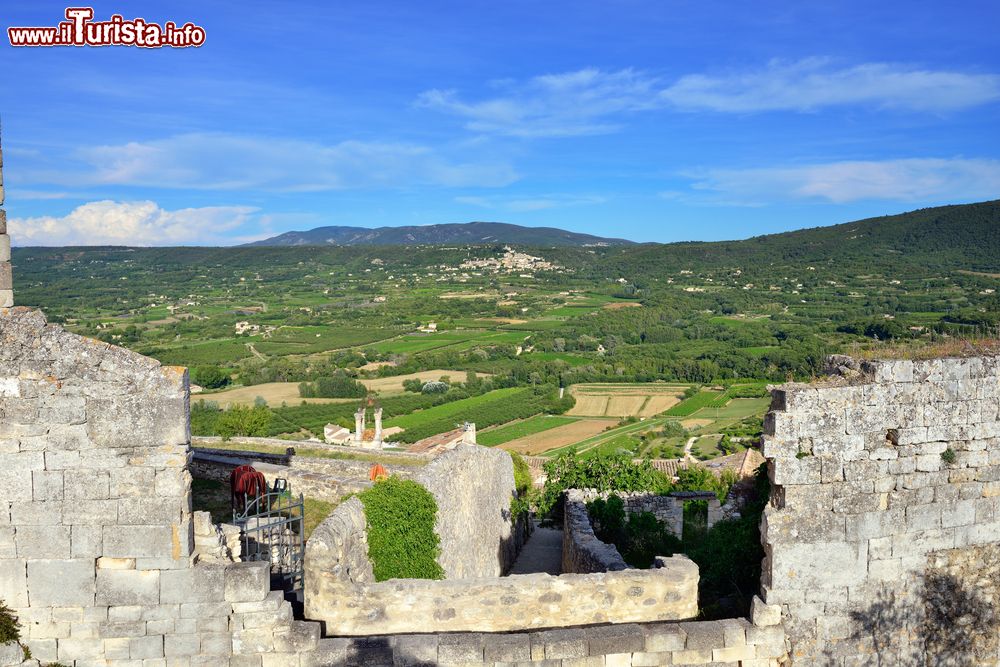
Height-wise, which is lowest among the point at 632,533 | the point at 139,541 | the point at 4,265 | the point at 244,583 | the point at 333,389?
the point at 333,389

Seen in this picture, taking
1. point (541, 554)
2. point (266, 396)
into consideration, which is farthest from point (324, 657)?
point (266, 396)

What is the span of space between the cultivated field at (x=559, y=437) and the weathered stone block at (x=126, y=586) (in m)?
36.9

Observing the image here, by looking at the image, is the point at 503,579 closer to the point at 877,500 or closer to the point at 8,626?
the point at 877,500

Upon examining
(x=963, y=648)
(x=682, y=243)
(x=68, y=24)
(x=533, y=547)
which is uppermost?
(x=682, y=243)

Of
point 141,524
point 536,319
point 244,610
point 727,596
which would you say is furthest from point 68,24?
point 536,319

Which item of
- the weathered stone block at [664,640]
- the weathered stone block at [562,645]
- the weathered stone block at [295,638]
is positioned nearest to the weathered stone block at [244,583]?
the weathered stone block at [295,638]

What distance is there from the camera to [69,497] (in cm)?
559

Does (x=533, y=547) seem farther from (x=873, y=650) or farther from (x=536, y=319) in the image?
(x=536, y=319)

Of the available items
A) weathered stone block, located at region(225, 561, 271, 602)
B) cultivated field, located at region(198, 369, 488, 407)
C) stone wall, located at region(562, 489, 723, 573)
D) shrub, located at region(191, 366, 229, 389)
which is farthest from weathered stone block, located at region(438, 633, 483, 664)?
shrub, located at region(191, 366, 229, 389)

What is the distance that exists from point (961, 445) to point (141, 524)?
6776 mm

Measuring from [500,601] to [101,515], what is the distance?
3.41 meters

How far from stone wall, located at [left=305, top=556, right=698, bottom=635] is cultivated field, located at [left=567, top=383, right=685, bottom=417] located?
5026cm

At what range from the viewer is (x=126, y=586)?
224 inches

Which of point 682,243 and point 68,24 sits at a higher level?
point 682,243
